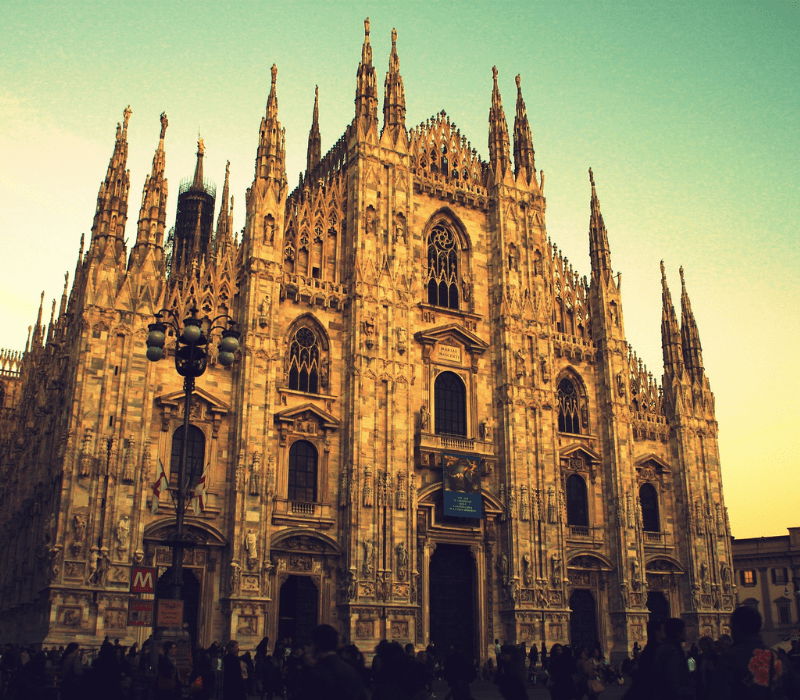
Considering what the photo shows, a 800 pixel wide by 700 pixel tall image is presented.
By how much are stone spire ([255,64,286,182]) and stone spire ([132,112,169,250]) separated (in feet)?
13.0

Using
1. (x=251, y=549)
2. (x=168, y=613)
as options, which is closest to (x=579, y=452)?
(x=251, y=549)

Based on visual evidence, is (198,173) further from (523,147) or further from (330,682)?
(330,682)

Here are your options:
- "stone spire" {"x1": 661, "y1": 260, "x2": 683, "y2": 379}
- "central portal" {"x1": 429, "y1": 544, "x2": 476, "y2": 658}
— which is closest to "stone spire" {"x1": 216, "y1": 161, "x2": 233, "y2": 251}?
"central portal" {"x1": 429, "y1": 544, "x2": 476, "y2": 658}

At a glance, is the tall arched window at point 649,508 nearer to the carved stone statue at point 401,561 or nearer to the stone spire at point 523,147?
the carved stone statue at point 401,561

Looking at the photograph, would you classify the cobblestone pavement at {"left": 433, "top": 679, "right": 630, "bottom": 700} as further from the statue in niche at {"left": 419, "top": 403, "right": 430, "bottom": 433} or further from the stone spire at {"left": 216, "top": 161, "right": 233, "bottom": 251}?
the stone spire at {"left": 216, "top": 161, "right": 233, "bottom": 251}

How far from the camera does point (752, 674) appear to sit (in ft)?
24.7

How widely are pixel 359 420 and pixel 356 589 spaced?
6344mm

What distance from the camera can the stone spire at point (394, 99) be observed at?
1543 inches

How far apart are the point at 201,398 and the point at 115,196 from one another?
832 centimetres

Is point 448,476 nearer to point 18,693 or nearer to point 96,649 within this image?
point 96,649

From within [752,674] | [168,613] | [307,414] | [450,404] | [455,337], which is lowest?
[752,674]

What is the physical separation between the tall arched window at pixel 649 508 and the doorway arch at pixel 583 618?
16.1ft

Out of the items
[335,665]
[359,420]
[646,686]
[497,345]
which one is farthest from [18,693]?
[497,345]

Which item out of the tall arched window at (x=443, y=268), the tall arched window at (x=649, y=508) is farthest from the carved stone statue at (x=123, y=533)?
the tall arched window at (x=649, y=508)
